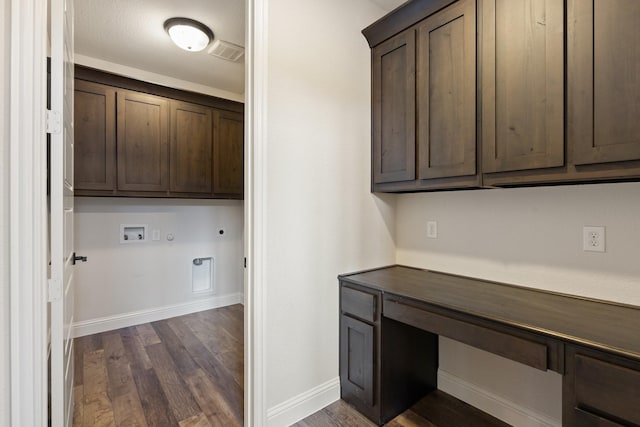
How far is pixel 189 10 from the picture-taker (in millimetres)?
2264

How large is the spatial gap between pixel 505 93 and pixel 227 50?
2.43 m

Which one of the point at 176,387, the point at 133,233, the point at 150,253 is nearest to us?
the point at 176,387

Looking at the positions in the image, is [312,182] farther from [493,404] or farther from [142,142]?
[142,142]

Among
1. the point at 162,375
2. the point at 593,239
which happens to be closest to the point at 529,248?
the point at 593,239

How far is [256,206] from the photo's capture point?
5.37 ft

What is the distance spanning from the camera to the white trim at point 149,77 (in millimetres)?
2926

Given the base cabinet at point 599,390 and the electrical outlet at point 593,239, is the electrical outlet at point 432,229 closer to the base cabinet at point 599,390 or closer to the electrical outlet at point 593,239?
the electrical outlet at point 593,239

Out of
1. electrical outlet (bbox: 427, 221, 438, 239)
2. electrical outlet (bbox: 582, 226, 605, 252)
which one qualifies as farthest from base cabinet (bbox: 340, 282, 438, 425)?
electrical outlet (bbox: 582, 226, 605, 252)

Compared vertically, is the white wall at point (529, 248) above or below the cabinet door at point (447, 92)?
below

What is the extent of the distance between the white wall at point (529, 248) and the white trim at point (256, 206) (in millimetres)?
1220

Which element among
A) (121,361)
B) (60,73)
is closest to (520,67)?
(60,73)

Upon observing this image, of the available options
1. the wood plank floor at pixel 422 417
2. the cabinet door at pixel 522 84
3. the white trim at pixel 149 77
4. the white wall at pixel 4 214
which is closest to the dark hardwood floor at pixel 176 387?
the wood plank floor at pixel 422 417

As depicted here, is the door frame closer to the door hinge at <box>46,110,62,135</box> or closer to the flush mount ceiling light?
the door hinge at <box>46,110,62,135</box>

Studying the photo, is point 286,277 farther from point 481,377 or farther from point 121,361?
point 121,361
